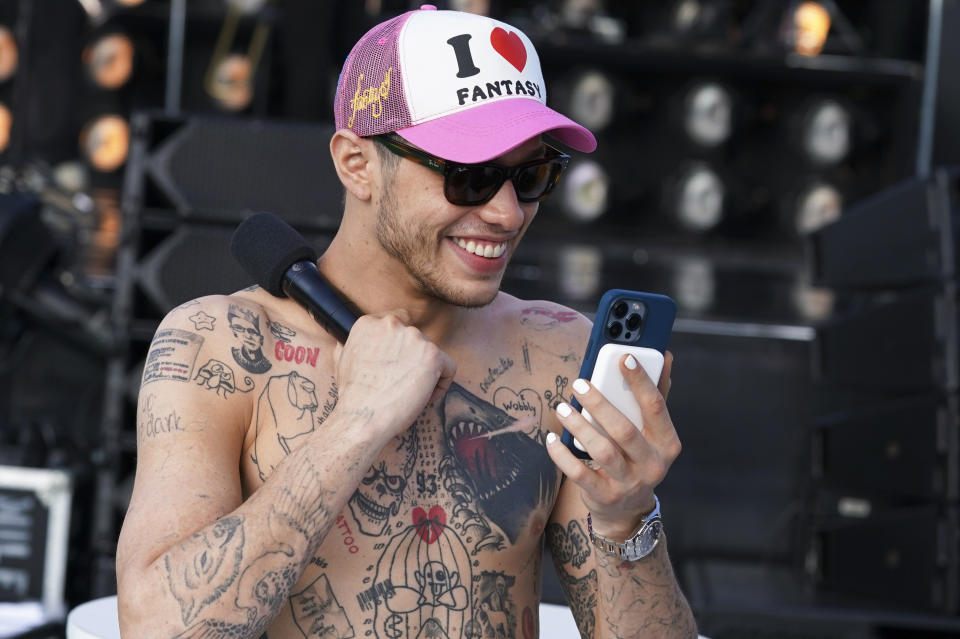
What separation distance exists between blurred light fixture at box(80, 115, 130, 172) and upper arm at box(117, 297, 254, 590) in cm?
614

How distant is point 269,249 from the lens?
6.12 feet

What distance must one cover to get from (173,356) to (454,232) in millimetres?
435

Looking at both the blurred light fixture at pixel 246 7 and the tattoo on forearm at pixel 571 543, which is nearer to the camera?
the tattoo on forearm at pixel 571 543

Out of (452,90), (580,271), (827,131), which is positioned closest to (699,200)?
(827,131)

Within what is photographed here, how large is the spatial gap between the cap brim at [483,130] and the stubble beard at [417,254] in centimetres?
12

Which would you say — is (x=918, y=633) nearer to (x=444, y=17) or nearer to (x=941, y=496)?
(x=941, y=496)

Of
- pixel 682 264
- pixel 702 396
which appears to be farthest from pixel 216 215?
pixel 682 264

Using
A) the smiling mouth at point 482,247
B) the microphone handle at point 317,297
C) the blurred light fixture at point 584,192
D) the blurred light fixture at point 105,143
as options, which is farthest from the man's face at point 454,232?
the blurred light fixture at point 105,143

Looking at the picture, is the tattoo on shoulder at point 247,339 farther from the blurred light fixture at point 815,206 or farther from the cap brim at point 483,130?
the blurred light fixture at point 815,206

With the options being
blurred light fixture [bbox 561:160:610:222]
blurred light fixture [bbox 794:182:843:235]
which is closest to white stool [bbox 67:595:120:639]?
blurred light fixture [bbox 561:160:610:222]

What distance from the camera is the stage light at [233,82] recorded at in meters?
7.60

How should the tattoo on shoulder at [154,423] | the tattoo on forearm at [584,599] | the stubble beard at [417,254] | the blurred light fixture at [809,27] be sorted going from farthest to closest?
the blurred light fixture at [809,27] < the tattoo on forearm at [584,599] < the stubble beard at [417,254] < the tattoo on shoulder at [154,423]

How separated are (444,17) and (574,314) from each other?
1.90 feet

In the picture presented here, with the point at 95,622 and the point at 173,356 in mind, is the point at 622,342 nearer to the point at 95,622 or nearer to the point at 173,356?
the point at 173,356
